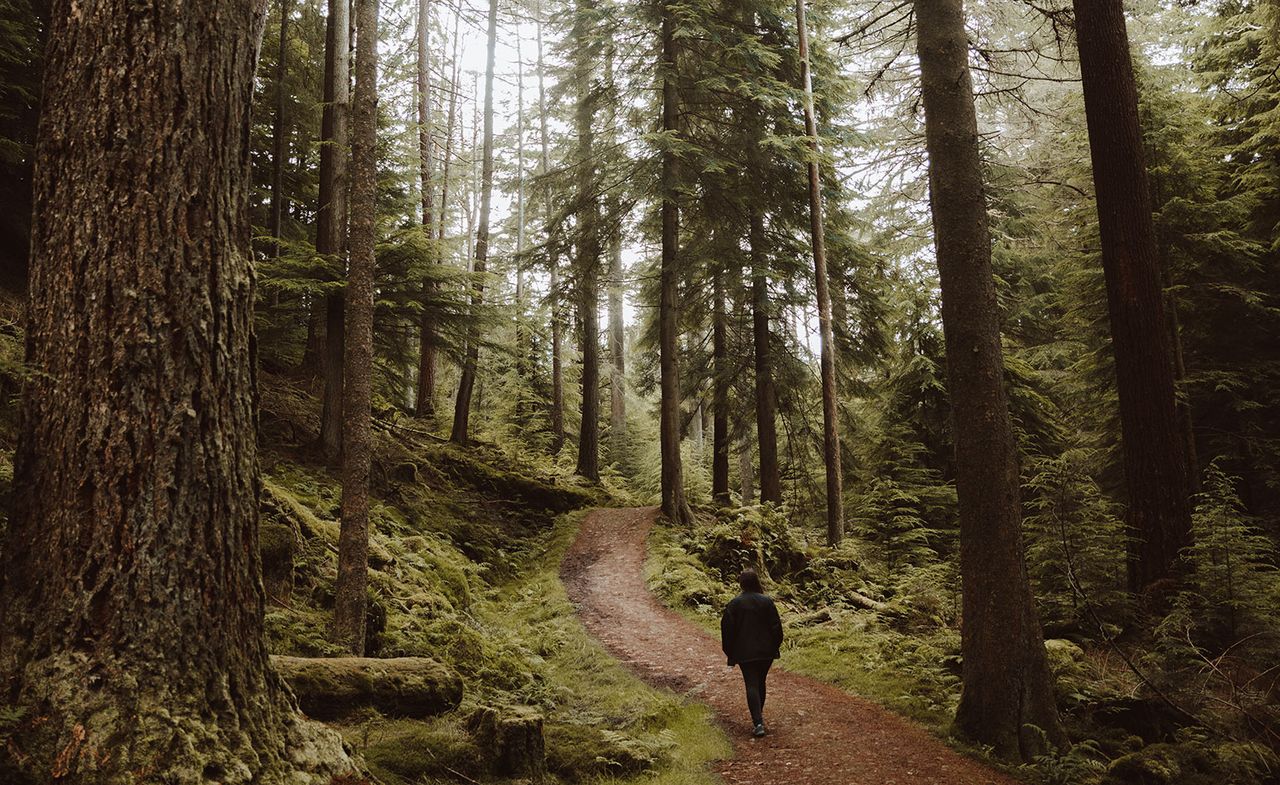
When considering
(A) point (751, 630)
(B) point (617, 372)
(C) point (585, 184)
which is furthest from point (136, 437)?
(B) point (617, 372)

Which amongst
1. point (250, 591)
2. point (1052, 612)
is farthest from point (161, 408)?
point (1052, 612)

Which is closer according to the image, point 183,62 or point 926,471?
point 183,62

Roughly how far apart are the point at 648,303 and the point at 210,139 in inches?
681

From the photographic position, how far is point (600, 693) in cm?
868

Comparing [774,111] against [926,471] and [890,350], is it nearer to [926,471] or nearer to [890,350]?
[890,350]

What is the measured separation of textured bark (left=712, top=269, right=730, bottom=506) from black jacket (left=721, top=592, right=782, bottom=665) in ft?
36.6

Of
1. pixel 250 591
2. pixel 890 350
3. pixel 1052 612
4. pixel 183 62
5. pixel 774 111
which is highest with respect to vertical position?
pixel 774 111

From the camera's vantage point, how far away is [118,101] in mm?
3145

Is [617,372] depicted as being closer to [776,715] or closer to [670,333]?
[670,333]

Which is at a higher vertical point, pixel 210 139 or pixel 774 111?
pixel 774 111

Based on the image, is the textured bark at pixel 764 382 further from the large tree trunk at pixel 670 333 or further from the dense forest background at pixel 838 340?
the large tree trunk at pixel 670 333

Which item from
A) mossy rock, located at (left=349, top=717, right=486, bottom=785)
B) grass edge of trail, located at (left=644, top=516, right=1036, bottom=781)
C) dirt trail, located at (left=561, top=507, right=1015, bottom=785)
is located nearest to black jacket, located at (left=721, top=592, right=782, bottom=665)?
dirt trail, located at (left=561, top=507, right=1015, bottom=785)

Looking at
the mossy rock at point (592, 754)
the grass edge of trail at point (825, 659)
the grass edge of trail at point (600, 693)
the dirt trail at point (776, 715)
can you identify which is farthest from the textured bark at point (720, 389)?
the mossy rock at point (592, 754)

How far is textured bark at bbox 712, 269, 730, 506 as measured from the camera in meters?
19.0
